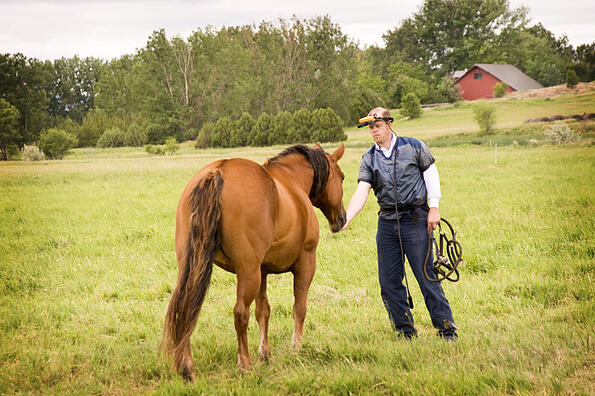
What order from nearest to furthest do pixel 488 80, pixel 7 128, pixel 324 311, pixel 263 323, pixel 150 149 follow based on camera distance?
pixel 263 323
pixel 324 311
pixel 7 128
pixel 150 149
pixel 488 80

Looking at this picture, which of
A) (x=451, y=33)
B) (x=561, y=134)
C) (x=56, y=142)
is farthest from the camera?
(x=451, y=33)

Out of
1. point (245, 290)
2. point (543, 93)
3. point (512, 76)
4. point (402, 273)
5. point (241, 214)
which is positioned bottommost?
point (402, 273)

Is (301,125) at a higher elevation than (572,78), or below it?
below

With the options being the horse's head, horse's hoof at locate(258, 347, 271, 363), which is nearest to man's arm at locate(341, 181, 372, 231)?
the horse's head

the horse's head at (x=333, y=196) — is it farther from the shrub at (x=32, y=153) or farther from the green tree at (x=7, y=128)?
the shrub at (x=32, y=153)

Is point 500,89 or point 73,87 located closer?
point 73,87

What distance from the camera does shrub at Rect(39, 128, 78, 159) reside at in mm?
13458

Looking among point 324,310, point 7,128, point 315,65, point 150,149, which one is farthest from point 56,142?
point 315,65

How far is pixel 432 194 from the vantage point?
4.09 meters

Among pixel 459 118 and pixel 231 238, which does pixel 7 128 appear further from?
pixel 459 118

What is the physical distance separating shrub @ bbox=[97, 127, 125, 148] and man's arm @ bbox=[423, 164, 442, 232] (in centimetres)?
1800

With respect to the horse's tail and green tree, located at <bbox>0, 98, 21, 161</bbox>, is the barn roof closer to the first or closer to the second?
green tree, located at <bbox>0, 98, 21, 161</bbox>

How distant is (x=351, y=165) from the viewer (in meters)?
19.1

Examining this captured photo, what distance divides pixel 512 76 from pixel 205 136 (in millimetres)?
22640
